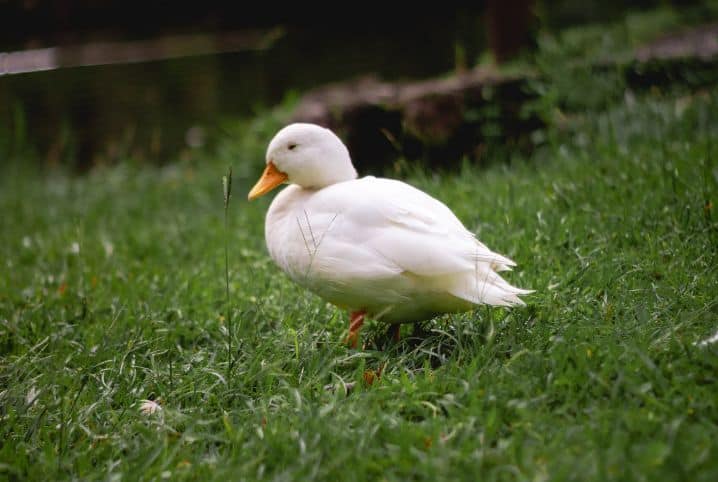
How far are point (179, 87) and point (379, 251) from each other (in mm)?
9610

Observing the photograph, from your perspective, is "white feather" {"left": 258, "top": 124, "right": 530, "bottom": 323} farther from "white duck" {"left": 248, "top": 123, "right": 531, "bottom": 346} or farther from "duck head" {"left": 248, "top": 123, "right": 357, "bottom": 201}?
"duck head" {"left": 248, "top": 123, "right": 357, "bottom": 201}

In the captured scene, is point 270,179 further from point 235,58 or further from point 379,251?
point 235,58

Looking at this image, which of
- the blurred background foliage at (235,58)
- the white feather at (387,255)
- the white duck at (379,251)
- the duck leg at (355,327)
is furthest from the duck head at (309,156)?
the blurred background foliage at (235,58)

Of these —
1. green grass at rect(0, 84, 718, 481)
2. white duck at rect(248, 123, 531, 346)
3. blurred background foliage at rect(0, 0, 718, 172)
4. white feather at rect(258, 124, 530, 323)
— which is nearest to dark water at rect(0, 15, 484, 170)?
blurred background foliage at rect(0, 0, 718, 172)

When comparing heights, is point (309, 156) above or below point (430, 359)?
above

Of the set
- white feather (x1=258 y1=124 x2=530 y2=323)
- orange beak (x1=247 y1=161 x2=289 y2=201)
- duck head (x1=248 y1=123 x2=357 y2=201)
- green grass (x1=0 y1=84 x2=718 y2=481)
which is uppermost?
duck head (x1=248 y1=123 x2=357 y2=201)

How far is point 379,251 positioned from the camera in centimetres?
242

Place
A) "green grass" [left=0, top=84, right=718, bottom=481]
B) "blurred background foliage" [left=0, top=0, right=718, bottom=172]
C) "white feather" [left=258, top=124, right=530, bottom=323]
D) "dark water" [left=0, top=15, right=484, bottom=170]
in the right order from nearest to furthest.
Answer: "green grass" [left=0, top=84, right=718, bottom=481], "white feather" [left=258, top=124, right=530, bottom=323], "blurred background foliage" [left=0, top=0, right=718, bottom=172], "dark water" [left=0, top=15, right=484, bottom=170]

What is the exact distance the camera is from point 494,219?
12.0 feet

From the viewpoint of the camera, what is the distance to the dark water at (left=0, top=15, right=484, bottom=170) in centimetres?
893

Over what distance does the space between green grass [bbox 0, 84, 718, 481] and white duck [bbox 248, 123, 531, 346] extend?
0.51ft

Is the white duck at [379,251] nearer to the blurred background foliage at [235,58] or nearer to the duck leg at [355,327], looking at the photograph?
the duck leg at [355,327]

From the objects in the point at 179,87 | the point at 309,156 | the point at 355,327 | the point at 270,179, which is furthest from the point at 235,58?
the point at 355,327

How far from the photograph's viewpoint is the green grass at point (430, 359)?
1.92 meters
